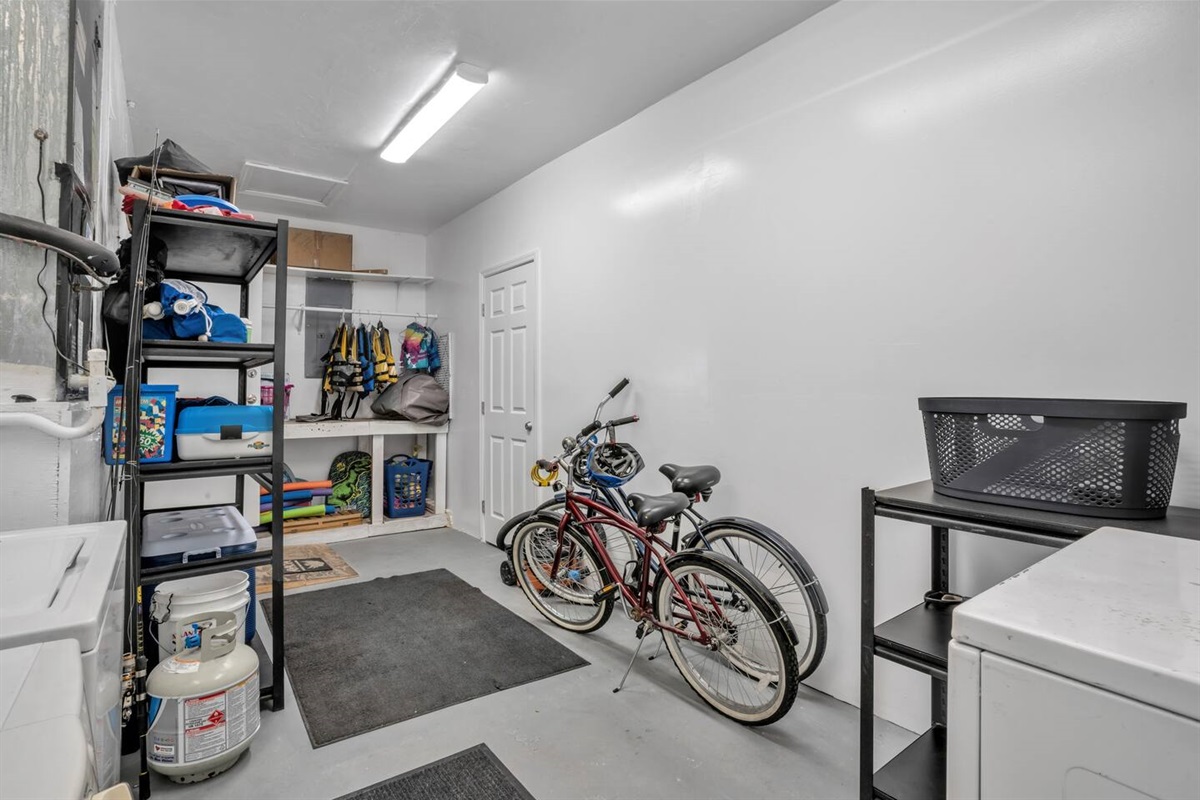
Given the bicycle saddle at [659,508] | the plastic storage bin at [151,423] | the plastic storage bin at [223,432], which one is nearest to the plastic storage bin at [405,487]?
the plastic storage bin at [223,432]

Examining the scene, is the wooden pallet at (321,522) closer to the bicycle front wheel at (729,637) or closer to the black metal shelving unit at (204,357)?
the black metal shelving unit at (204,357)

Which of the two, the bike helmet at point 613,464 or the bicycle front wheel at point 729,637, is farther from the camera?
the bike helmet at point 613,464

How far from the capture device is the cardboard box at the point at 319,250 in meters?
4.92

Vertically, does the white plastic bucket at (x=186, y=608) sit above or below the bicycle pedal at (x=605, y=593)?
above

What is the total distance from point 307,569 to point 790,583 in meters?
3.21

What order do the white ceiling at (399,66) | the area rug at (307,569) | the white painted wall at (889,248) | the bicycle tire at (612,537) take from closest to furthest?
1. the white painted wall at (889,248)
2. the white ceiling at (399,66)
3. the bicycle tire at (612,537)
4. the area rug at (307,569)

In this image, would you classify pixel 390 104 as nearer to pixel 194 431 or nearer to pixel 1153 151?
pixel 194 431

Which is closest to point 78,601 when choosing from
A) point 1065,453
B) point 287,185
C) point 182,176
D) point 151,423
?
point 151,423

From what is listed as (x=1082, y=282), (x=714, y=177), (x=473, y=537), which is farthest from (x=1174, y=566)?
(x=473, y=537)

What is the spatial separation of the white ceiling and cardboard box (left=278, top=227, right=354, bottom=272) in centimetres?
112

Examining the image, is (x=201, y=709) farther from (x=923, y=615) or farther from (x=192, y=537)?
(x=923, y=615)

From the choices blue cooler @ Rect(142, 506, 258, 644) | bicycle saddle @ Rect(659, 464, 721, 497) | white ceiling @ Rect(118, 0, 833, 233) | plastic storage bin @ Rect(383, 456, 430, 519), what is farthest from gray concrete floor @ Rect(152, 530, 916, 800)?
plastic storage bin @ Rect(383, 456, 430, 519)

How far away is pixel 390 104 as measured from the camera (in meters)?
2.99

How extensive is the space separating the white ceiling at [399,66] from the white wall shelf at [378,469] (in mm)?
2003
